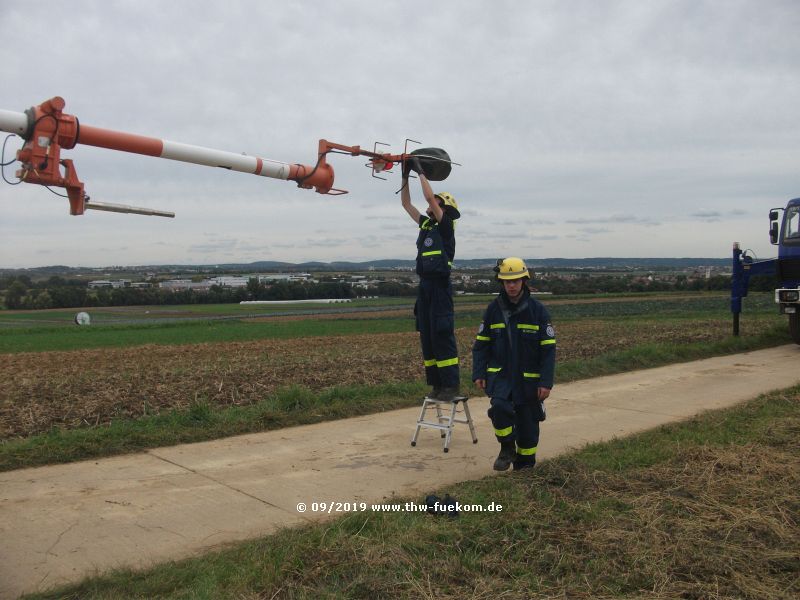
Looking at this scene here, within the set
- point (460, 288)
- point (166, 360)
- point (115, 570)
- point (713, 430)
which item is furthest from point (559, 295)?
point (115, 570)

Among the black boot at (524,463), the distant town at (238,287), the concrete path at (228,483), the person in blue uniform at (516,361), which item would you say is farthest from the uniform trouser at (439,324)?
the distant town at (238,287)

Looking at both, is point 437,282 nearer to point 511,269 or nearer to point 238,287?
point 511,269

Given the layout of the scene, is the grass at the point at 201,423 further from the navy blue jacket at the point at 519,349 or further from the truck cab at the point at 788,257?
the truck cab at the point at 788,257

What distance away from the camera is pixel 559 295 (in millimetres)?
72500

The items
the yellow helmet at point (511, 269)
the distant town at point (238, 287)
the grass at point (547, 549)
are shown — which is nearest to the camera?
the grass at point (547, 549)

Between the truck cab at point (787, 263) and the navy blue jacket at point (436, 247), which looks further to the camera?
the truck cab at point (787, 263)

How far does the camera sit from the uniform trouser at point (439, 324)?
676cm

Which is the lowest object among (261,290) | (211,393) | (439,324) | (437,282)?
(261,290)

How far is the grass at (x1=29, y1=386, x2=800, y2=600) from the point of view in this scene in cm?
369

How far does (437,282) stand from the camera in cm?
681

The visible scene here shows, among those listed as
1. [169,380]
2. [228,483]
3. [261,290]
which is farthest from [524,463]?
[261,290]

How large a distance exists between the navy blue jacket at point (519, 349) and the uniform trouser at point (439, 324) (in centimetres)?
97

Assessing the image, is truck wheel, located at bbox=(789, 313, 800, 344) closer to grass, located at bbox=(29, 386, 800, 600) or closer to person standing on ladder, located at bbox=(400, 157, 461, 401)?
grass, located at bbox=(29, 386, 800, 600)

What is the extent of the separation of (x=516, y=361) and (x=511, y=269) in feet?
2.46
